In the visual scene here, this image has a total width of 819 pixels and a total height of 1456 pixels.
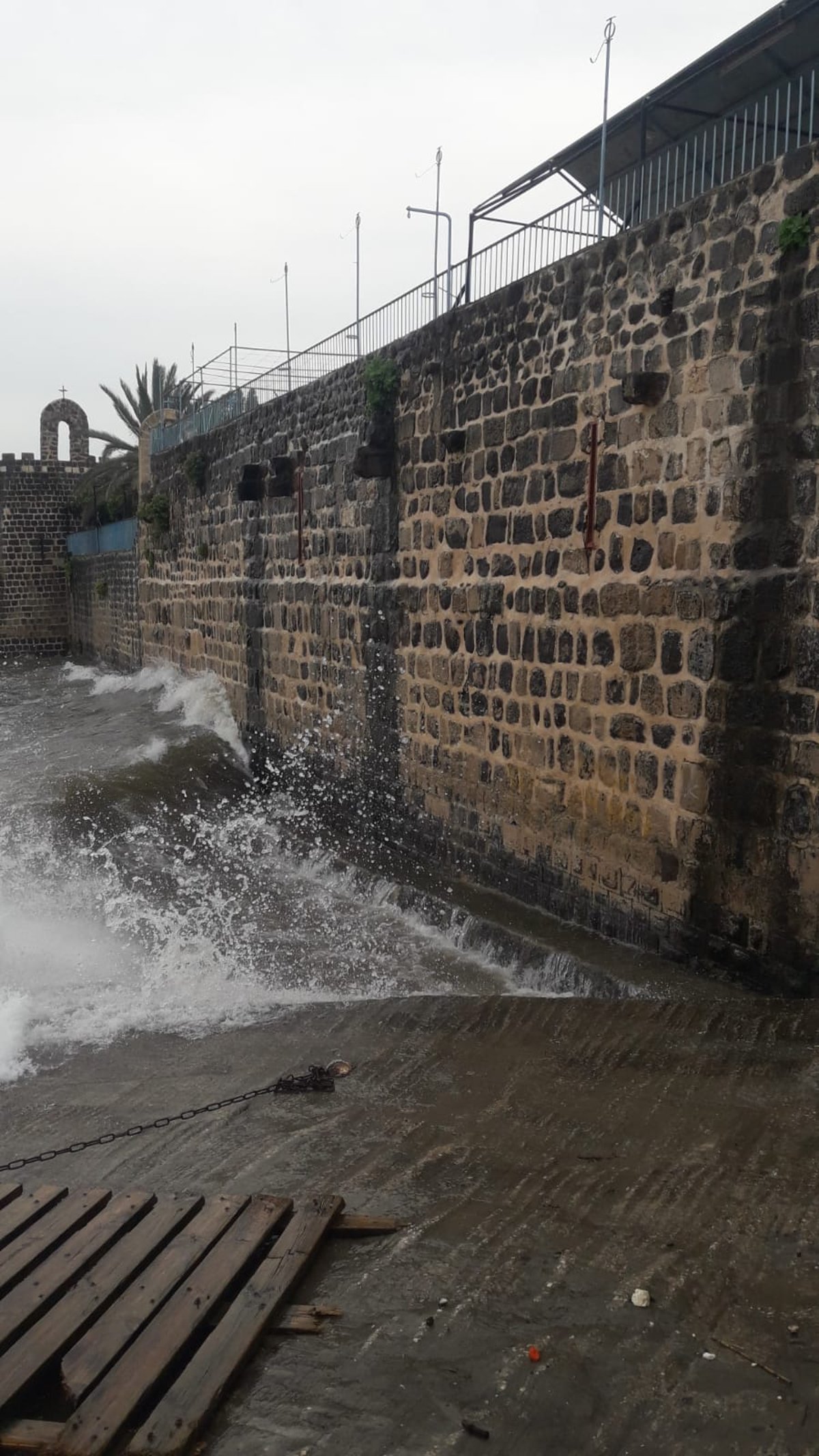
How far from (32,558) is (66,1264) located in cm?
2870

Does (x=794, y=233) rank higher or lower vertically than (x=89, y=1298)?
higher

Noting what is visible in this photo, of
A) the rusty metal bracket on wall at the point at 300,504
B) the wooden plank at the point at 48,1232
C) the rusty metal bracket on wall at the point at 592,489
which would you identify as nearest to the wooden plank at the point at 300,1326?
the wooden plank at the point at 48,1232

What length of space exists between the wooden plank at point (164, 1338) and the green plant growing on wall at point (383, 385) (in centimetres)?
710

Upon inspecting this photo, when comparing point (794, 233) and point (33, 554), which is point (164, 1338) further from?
point (33, 554)

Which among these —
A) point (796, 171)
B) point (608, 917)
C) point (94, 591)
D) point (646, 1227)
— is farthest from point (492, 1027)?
point (94, 591)

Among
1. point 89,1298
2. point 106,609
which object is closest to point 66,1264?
point 89,1298

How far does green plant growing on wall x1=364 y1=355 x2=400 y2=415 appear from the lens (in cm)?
932

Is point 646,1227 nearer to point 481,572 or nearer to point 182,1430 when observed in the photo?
point 182,1430

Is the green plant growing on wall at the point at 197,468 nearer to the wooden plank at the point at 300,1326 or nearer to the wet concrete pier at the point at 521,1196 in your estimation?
the wet concrete pier at the point at 521,1196

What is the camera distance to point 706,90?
313 inches

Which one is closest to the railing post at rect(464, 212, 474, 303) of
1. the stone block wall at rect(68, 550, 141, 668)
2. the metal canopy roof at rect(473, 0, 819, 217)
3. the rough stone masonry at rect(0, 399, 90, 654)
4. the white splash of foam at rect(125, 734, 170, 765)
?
the metal canopy roof at rect(473, 0, 819, 217)

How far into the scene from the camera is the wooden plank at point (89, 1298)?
2959 mm

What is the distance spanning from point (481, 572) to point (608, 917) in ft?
9.11

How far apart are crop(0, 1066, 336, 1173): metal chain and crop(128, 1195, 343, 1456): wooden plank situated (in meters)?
1.25
